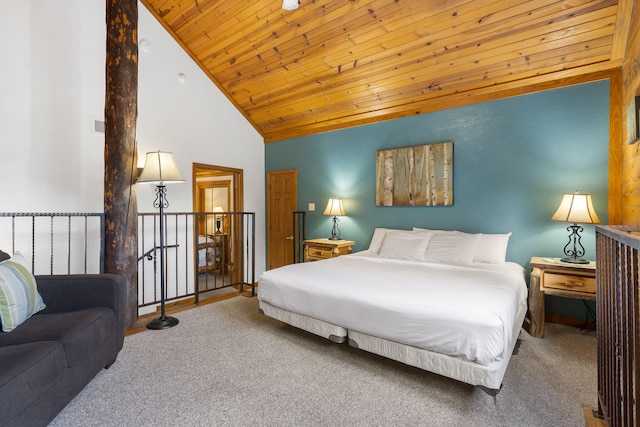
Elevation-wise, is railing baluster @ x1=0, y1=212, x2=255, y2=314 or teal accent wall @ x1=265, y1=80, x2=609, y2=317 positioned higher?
teal accent wall @ x1=265, y1=80, x2=609, y2=317

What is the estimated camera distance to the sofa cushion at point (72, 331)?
5.59ft

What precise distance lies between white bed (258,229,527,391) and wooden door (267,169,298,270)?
2178 millimetres

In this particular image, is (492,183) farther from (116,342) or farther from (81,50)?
(81,50)

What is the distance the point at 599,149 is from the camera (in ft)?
9.91

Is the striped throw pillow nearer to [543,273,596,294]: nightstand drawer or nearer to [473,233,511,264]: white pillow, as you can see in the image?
[473,233,511,264]: white pillow

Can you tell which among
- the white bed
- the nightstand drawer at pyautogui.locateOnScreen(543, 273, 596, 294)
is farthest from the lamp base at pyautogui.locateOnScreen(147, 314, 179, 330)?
the nightstand drawer at pyautogui.locateOnScreen(543, 273, 596, 294)

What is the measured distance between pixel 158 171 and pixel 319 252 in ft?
7.90

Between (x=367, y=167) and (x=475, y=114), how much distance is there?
1.54 m

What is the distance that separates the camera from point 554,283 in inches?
112

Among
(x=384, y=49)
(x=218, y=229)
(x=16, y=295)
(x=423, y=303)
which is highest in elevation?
(x=384, y=49)

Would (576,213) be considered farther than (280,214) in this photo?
No

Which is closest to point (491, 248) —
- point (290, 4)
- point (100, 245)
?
point (290, 4)

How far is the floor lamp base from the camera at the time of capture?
3.11 m

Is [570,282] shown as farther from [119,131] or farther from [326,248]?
[119,131]
